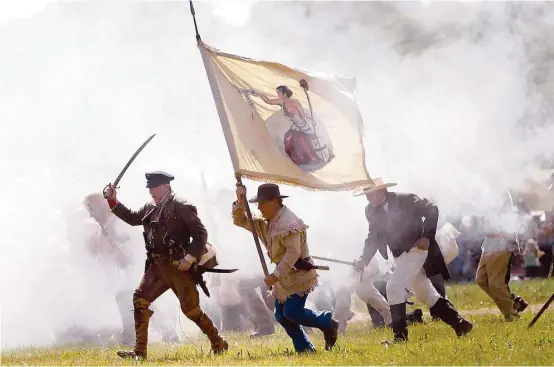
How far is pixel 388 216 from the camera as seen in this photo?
27.5ft

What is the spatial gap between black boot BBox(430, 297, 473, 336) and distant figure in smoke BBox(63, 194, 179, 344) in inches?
147

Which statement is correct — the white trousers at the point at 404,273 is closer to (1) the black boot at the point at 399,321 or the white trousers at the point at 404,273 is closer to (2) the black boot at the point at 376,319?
(1) the black boot at the point at 399,321

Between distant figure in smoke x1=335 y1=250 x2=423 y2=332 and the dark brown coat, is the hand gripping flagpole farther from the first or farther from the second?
distant figure in smoke x1=335 y1=250 x2=423 y2=332

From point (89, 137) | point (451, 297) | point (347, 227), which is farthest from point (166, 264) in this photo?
point (89, 137)

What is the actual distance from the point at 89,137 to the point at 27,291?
4863 mm

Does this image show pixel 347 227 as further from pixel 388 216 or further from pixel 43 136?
pixel 43 136

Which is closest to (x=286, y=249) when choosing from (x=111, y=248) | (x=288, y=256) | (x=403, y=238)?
(x=288, y=256)

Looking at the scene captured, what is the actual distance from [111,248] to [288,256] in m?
4.48

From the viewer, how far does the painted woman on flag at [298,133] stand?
7836mm

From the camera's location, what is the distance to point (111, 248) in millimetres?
11250

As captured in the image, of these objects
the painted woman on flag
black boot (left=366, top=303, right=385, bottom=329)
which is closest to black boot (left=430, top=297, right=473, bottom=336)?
the painted woman on flag

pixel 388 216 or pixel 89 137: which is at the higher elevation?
pixel 89 137

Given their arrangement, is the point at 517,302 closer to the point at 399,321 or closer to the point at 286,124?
the point at 399,321

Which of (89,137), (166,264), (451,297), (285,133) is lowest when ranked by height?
(451,297)
